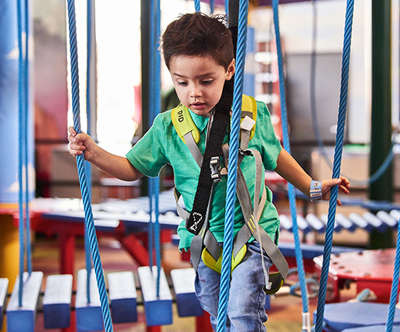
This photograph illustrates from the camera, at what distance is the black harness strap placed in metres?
1.01

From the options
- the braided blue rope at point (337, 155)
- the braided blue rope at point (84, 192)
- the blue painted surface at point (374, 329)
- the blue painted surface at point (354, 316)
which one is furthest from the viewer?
the blue painted surface at point (354, 316)

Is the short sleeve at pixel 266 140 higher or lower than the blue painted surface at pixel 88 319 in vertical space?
higher

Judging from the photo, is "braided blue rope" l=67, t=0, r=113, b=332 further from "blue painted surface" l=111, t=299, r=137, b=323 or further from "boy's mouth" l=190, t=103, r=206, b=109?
"blue painted surface" l=111, t=299, r=137, b=323

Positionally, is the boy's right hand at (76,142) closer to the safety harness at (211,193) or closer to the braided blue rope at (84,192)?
the braided blue rope at (84,192)

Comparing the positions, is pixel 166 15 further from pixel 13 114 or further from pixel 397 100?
pixel 13 114

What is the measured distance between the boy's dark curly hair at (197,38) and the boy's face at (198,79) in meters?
0.01

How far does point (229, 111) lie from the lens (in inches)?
40.5

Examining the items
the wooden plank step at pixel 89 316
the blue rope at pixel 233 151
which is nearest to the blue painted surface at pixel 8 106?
the wooden plank step at pixel 89 316

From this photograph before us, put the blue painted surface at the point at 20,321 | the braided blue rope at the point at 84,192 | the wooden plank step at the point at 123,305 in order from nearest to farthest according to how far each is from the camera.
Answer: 1. the braided blue rope at the point at 84,192
2. the blue painted surface at the point at 20,321
3. the wooden plank step at the point at 123,305

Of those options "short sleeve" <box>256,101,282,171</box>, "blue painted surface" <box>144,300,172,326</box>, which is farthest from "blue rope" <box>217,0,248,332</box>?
"blue painted surface" <box>144,300,172,326</box>

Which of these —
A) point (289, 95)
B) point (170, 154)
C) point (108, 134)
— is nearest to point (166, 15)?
point (108, 134)

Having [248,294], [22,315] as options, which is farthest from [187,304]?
[248,294]

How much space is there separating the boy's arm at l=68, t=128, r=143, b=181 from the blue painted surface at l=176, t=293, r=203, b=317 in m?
0.76

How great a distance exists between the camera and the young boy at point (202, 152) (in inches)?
37.3
